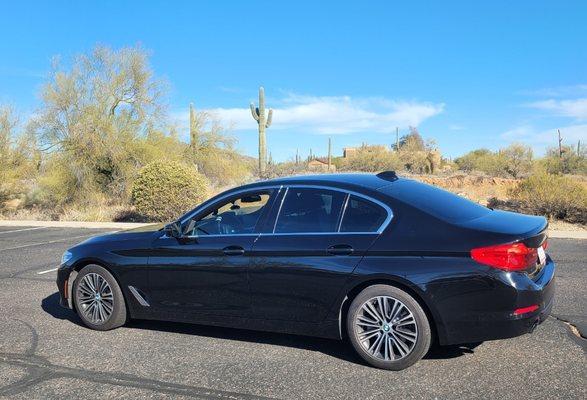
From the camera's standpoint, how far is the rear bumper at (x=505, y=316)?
167 inches

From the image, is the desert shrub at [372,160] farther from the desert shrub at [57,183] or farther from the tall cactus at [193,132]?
the desert shrub at [57,183]

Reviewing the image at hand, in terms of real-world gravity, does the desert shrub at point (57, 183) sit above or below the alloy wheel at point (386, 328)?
above

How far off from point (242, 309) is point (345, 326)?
3.24ft

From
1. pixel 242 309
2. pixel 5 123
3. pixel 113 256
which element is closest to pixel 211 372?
pixel 242 309

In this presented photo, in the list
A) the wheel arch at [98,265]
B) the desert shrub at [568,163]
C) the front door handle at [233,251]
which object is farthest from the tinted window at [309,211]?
the desert shrub at [568,163]

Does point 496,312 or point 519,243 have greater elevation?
point 519,243

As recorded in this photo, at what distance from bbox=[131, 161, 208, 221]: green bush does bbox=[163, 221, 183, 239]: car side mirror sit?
1243 cm

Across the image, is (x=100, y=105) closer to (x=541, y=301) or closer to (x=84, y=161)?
(x=84, y=161)

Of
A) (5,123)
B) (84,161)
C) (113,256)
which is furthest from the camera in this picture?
(5,123)

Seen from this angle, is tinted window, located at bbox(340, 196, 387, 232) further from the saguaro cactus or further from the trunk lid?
the saguaro cactus

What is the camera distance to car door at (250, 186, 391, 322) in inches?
186

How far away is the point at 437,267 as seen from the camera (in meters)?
4.39

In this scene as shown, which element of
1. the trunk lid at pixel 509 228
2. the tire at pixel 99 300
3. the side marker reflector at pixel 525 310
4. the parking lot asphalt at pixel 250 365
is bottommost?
the parking lot asphalt at pixel 250 365

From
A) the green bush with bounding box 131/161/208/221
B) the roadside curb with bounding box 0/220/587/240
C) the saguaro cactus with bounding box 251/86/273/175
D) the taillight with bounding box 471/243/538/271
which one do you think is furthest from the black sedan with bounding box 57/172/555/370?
the saguaro cactus with bounding box 251/86/273/175
